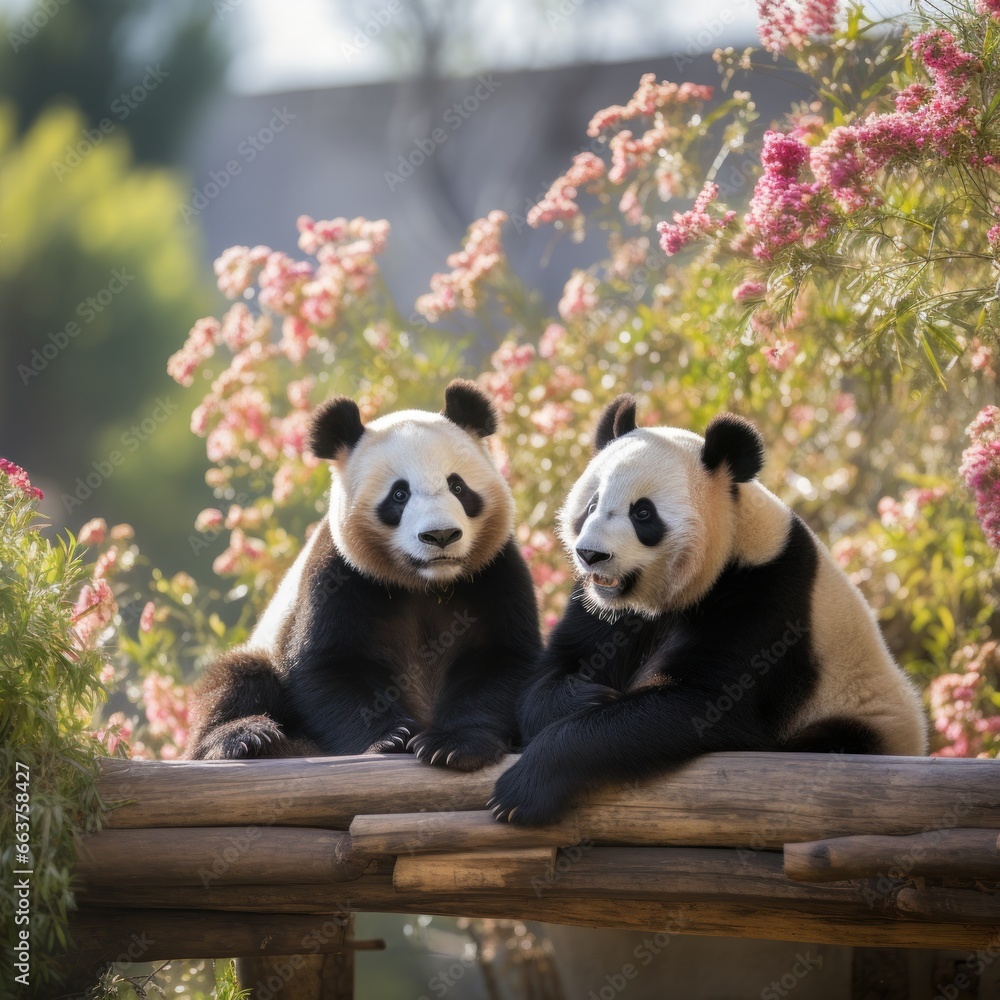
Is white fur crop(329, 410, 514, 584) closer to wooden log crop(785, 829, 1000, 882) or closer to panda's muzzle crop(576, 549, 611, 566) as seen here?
panda's muzzle crop(576, 549, 611, 566)

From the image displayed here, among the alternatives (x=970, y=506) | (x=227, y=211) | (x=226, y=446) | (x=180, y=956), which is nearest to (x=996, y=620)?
(x=970, y=506)

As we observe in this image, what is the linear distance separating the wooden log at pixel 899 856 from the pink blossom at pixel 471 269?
3.37 metres

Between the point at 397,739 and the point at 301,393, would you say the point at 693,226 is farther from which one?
the point at 301,393

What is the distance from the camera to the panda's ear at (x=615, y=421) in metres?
3.87

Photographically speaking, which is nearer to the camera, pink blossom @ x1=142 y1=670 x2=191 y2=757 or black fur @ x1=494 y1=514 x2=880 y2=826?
black fur @ x1=494 y1=514 x2=880 y2=826

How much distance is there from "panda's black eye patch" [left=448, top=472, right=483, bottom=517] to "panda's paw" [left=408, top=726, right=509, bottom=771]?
826 mm

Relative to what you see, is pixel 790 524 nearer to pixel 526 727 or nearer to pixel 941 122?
pixel 526 727

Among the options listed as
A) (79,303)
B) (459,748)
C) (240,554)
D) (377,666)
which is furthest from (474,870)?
(79,303)

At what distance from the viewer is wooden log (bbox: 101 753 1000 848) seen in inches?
119

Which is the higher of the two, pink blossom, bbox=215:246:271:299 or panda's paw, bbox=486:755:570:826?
pink blossom, bbox=215:246:271:299

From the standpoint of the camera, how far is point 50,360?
12250mm

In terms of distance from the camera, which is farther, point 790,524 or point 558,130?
point 558,130

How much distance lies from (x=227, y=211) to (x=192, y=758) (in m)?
9.84

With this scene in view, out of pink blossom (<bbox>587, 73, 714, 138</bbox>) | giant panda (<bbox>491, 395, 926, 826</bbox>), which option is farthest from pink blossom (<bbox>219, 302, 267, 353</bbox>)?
giant panda (<bbox>491, 395, 926, 826</bbox>)
